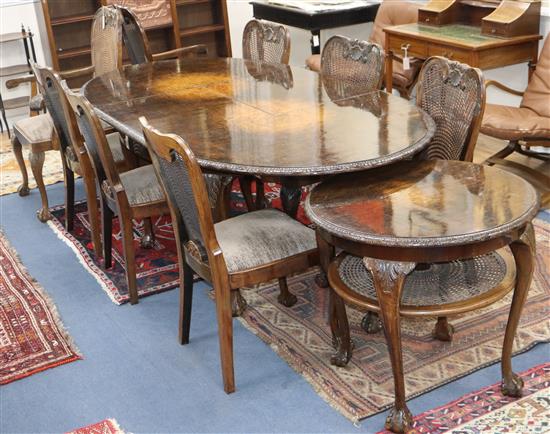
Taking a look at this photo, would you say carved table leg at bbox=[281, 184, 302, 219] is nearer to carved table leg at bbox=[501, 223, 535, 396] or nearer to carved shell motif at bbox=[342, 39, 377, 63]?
carved shell motif at bbox=[342, 39, 377, 63]

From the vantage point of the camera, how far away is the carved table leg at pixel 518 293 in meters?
2.54

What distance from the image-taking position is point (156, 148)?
2.77 meters

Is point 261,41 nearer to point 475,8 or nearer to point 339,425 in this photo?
point 475,8

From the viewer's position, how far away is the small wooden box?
4.73 metres

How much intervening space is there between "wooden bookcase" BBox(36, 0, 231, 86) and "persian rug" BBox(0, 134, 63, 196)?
2.78 ft

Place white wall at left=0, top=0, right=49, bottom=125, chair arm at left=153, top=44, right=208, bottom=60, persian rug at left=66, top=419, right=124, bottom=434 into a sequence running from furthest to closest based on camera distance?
white wall at left=0, top=0, right=49, bottom=125, chair arm at left=153, top=44, right=208, bottom=60, persian rug at left=66, top=419, right=124, bottom=434

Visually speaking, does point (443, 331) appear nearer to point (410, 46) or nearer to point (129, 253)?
point (129, 253)

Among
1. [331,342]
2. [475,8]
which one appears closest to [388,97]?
[331,342]

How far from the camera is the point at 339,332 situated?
295 centimetres

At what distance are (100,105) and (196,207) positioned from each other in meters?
1.38

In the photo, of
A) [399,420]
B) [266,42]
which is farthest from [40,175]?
[399,420]

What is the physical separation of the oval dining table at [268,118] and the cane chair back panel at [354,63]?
0.09 meters

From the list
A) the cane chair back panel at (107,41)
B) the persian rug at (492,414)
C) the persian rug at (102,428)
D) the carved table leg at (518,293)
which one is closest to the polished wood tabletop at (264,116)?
the cane chair back panel at (107,41)

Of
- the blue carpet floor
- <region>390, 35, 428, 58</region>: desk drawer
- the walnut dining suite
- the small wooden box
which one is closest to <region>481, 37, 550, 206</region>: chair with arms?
the small wooden box
